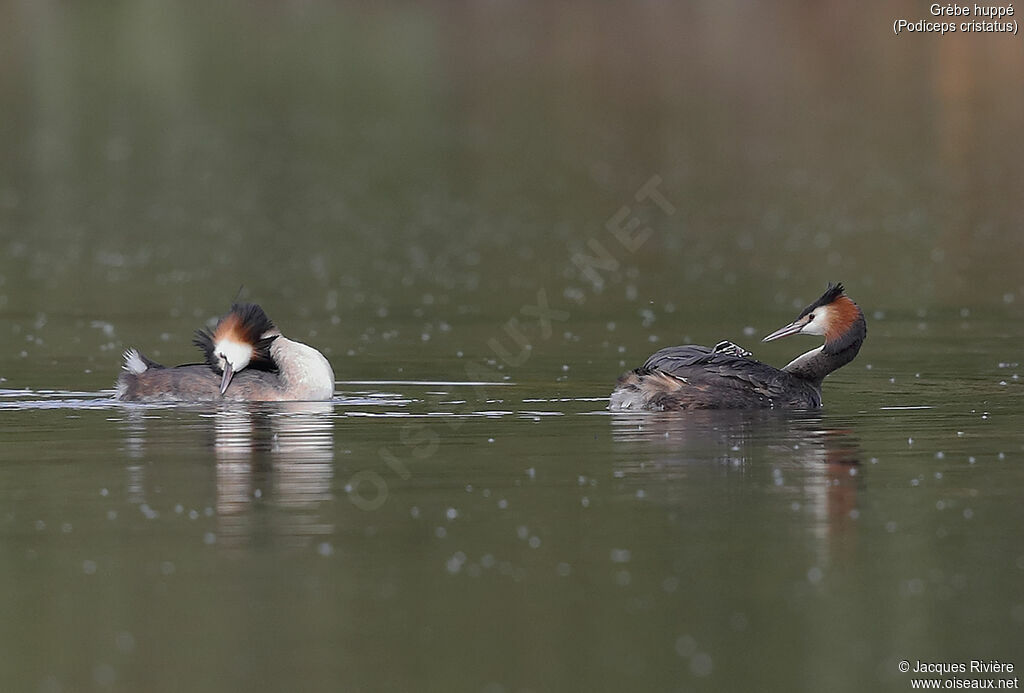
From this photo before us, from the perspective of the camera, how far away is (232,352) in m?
18.4

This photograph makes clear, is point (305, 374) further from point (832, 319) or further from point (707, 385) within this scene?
point (832, 319)

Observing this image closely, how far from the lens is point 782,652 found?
975cm

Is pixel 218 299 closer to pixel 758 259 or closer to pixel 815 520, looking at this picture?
pixel 758 259

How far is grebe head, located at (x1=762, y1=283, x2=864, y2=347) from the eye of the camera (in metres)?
18.3

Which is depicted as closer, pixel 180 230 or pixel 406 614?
pixel 406 614

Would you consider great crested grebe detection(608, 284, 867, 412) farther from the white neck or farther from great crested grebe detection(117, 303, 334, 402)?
great crested grebe detection(117, 303, 334, 402)

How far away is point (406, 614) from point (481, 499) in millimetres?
2884

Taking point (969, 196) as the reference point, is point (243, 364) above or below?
below

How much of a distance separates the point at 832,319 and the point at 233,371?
5.19 metres

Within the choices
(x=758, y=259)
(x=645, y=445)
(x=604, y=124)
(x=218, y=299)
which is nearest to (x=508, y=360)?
(x=645, y=445)

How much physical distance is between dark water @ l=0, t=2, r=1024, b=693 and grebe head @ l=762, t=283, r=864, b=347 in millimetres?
565

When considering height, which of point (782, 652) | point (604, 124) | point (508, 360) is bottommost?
point (782, 652)

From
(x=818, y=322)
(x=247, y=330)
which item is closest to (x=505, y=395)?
(x=247, y=330)

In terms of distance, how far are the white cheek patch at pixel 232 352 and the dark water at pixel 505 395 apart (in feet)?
2.06
